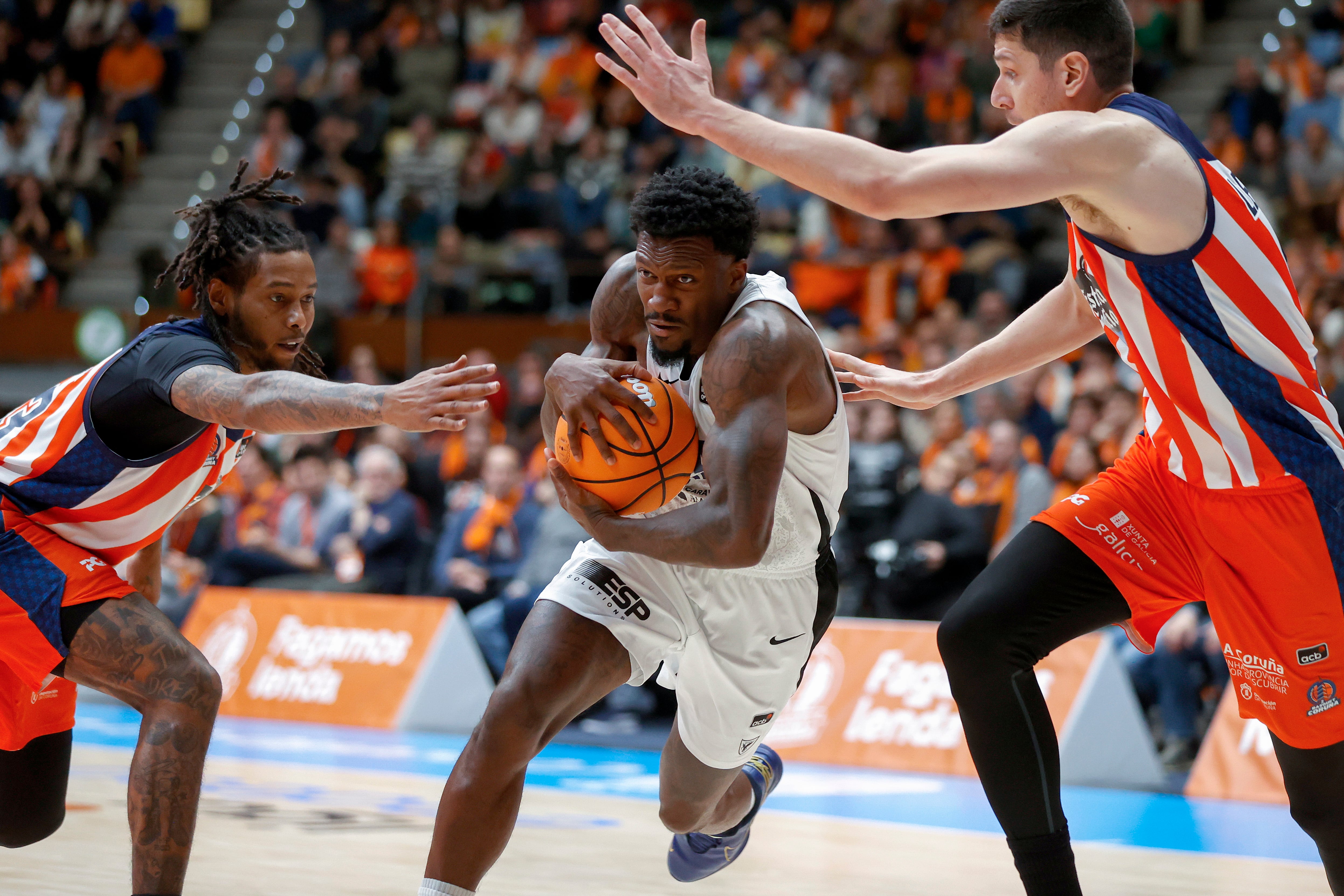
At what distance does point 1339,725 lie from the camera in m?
3.25

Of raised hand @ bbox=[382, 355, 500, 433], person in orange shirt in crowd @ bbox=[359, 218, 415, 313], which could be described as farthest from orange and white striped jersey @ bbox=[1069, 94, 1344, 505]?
person in orange shirt in crowd @ bbox=[359, 218, 415, 313]

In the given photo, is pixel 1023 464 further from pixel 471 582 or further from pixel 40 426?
pixel 40 426

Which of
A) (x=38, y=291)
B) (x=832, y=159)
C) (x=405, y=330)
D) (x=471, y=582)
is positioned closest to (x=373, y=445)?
(x=471, y=582)

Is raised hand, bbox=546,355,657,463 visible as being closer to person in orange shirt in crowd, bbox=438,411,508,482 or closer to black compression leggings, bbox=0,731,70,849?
black compression leggings, bbox=0,731,70,849

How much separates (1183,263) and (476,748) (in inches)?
76.0

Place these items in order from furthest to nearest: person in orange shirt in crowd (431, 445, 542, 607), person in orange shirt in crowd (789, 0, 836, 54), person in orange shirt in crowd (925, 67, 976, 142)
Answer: person in orange shirt in crowd (789, 0, 836, 54) < person in orange shirt in crowd (925, 67, 976, 142) < person in orange shirt in crowd (431, 445, 542, 607)

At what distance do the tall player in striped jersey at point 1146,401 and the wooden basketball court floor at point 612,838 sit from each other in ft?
5.09

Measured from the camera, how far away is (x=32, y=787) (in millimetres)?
3914

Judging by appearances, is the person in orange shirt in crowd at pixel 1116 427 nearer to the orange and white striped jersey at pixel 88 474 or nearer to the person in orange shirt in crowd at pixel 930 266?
the person in orange shirt in crowd at pixel 930 266

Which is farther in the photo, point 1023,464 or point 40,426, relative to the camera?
point 1023,464

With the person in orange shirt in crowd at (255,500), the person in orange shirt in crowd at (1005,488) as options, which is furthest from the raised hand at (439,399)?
the person in orange shirt in crowd at (255,500)

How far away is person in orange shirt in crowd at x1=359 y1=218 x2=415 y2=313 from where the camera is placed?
1333 cm

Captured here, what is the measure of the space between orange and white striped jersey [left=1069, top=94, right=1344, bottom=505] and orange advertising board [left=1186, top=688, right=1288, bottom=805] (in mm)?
4093

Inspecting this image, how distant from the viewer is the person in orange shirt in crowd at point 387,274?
1333cm
